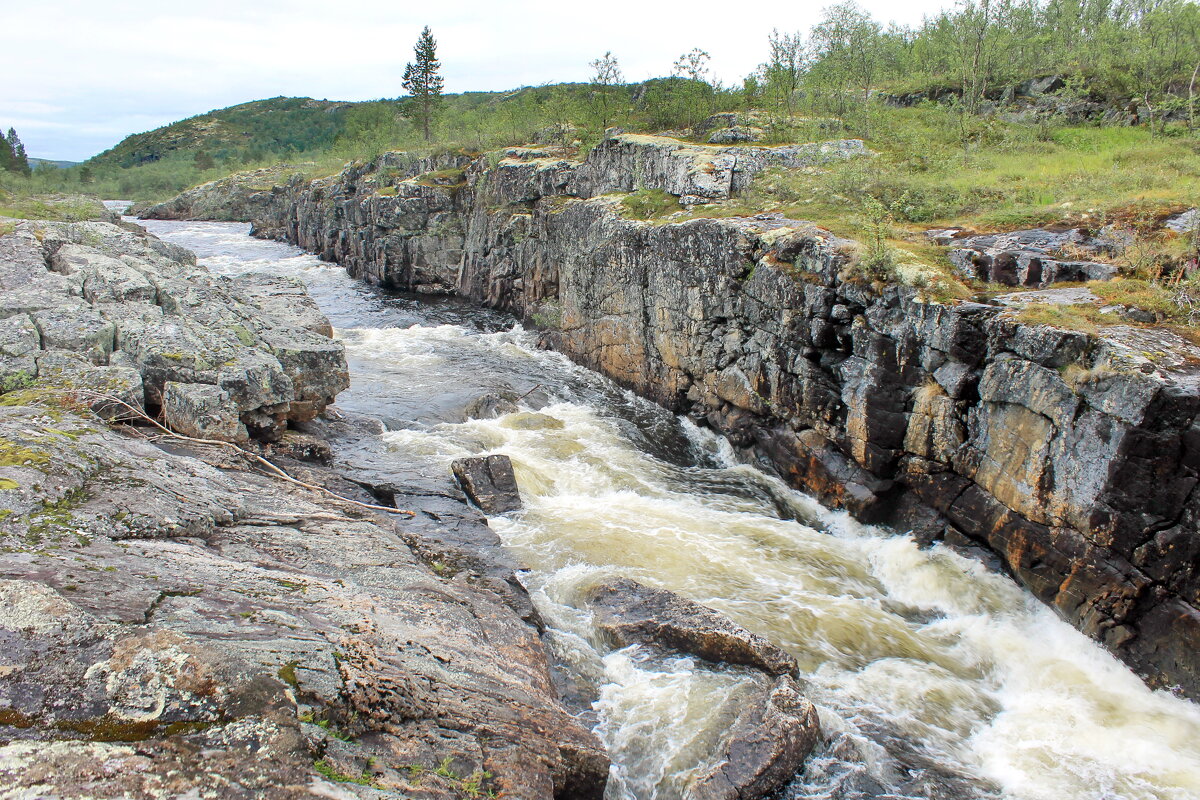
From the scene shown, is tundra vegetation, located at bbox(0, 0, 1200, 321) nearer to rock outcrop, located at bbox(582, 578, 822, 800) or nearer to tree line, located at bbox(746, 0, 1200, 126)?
tree line, located at bbox(746, 0, 1200, 126)

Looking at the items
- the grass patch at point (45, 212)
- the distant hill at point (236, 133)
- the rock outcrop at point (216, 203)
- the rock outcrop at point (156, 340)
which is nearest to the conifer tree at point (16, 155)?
the rock outcrop at point (216, 203)

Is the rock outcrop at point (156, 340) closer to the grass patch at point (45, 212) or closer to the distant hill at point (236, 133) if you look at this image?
the grass patch at point (45, 212)

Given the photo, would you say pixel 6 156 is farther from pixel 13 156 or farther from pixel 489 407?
pixel 489 407

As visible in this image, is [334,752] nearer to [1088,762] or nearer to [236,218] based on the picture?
[1088,762]

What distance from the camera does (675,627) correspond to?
34.1 ft

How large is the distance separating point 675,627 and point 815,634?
2.79 meters

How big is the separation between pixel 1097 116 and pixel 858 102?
10750 millimetres

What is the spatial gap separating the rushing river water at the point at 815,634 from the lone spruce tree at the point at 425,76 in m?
54.6

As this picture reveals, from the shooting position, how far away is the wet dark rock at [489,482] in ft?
48.8

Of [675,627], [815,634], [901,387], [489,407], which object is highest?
[901,387]

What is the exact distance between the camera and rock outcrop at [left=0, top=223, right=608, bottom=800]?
182 inches

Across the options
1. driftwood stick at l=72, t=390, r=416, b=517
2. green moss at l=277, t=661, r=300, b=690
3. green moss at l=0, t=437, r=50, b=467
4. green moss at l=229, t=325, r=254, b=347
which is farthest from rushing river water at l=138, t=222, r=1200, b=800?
green moss at l=0, t=437, r=50, b=467

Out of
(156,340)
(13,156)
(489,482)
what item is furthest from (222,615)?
(13,156)

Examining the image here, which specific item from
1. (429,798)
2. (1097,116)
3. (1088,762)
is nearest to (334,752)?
(429,798)
